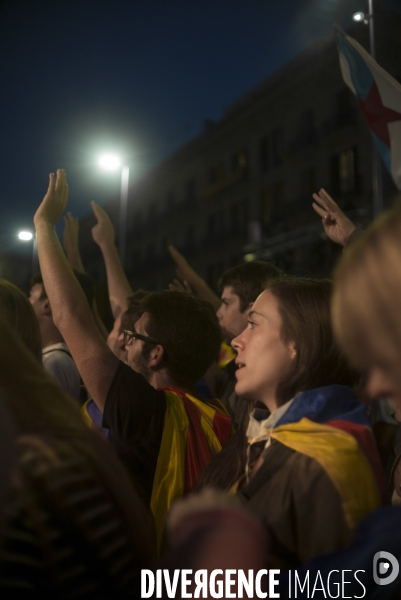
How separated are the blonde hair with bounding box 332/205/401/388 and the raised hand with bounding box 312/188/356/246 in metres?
1.88

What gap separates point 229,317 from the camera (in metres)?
4.22

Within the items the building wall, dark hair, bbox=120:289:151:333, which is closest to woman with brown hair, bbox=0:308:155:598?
dark hair, bbox=120:289:151:333

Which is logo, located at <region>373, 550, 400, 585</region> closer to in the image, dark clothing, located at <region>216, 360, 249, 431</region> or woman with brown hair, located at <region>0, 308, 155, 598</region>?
woman with brown hair, located at <region>0, 308, 155, 598</region>

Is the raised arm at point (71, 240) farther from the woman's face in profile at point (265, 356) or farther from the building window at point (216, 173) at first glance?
the building window at point (216, 173)

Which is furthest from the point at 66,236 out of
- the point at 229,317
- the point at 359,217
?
the point at 359,217

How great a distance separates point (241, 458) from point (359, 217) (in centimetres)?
1788

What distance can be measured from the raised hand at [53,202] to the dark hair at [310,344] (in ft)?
3.83

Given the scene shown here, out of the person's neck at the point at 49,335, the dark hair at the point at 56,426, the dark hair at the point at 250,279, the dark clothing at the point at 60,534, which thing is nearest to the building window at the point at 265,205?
the dark hair at the point at 250,279

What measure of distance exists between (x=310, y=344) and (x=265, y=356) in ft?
0.57

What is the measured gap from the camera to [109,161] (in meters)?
13.9

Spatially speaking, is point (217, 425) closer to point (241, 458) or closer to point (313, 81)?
point (241, 458)

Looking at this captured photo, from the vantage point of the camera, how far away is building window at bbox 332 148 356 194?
26.1 meters

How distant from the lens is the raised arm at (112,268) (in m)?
4.12

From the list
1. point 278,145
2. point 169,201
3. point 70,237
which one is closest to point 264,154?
point 278,145
